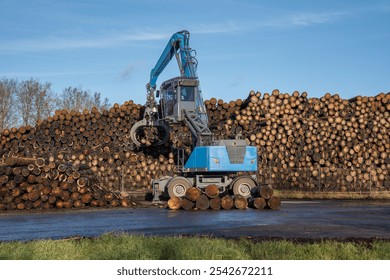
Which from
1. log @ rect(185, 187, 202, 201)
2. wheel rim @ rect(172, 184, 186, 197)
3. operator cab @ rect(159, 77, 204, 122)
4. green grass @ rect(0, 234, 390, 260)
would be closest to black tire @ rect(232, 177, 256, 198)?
wheel rim @ rect(172, 184, 186, 197)

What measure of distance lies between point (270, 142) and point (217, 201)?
11.8m

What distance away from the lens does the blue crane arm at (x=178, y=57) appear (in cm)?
2900

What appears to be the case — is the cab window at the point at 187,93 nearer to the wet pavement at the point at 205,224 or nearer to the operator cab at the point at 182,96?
the operator cab at the point at 182,96

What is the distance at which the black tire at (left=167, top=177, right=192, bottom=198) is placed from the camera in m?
23.8

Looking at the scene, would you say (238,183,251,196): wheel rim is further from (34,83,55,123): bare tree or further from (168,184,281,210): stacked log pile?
(34,83,55,123): bare tree

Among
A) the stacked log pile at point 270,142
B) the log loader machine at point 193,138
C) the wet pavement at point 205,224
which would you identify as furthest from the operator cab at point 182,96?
the wet pavement at point 205,224

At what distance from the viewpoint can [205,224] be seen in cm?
1490

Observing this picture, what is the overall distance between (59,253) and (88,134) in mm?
24740

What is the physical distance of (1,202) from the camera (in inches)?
842

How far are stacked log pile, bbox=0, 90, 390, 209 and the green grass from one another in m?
20.8

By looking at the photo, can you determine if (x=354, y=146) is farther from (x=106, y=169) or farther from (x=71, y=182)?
(x=71, y=182)

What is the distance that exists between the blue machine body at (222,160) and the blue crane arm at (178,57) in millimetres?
5440
